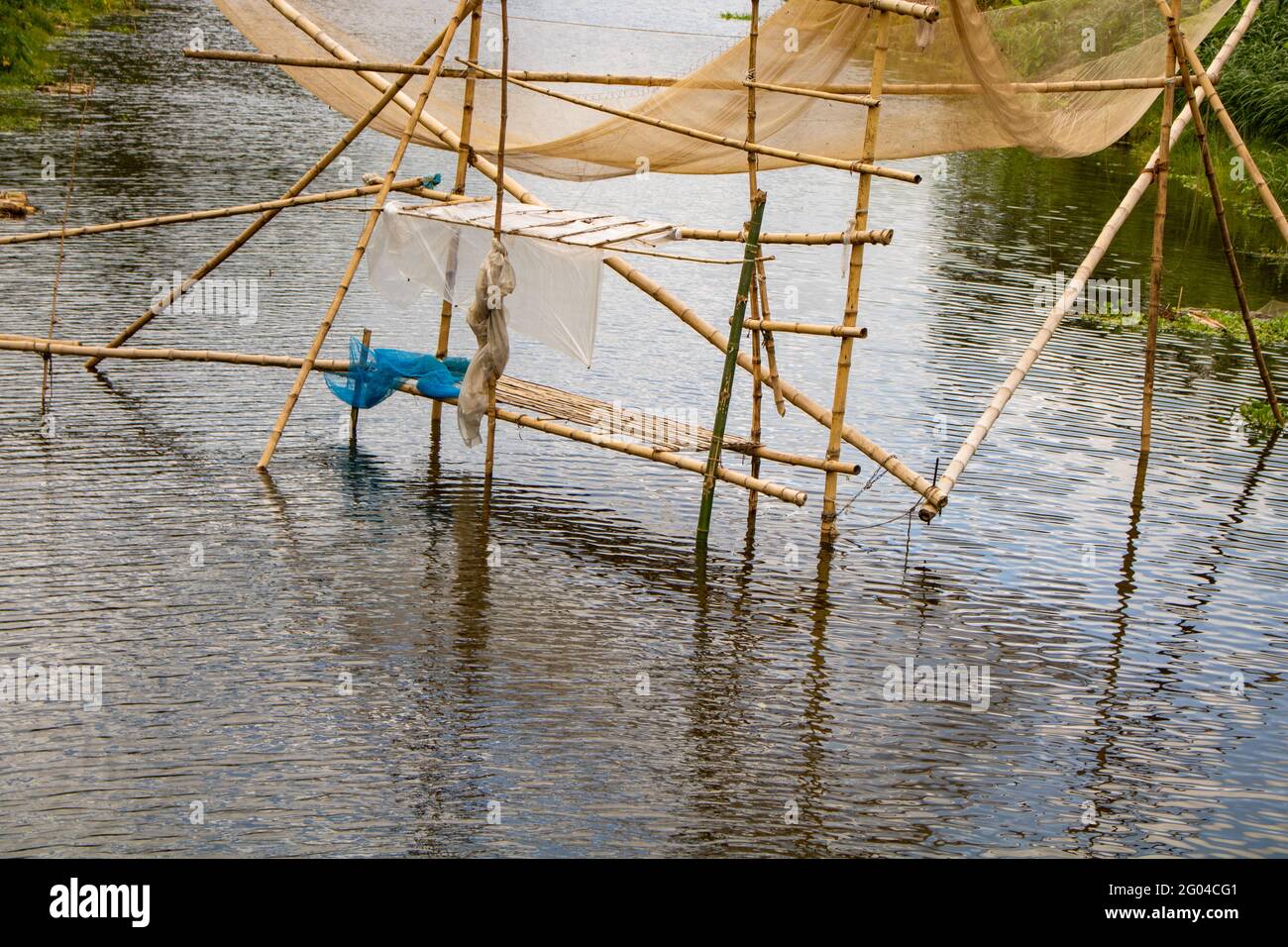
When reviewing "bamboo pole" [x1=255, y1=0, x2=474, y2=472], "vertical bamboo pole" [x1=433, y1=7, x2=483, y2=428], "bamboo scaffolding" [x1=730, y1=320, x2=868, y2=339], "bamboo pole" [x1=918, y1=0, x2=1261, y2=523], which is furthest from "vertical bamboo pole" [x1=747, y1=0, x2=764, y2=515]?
"vertical bamboo pole" [x1=433, y1=7, x2=483, y2=428]

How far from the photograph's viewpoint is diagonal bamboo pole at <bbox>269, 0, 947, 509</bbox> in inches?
404

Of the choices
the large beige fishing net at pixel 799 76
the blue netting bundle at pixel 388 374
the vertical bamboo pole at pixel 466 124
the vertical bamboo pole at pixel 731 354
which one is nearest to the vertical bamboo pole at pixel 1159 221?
the large beige fishing net at pixel 799 76

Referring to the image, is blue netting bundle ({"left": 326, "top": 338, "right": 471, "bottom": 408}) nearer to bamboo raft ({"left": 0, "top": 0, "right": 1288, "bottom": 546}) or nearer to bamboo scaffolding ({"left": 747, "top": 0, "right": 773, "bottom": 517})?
bamboo raft ({"left": 0, "top": 0, "right": 1288, "bottom": 546})

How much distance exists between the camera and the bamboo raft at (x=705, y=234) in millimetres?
9828

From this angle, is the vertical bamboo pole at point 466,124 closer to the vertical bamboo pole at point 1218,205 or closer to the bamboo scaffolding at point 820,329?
the bamboo scaffolding at point 820,329

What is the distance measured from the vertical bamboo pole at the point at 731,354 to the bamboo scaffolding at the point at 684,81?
3.40 ft

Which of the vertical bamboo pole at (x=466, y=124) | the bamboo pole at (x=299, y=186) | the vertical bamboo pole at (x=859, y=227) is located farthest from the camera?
the vertical bamboo pole at (x=466, y=124)

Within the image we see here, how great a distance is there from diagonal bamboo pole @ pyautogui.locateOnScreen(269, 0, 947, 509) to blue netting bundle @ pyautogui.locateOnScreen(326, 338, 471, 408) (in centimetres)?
155

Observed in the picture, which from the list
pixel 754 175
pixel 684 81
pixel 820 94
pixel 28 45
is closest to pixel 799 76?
pixel 820 94

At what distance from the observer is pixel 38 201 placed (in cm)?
1753

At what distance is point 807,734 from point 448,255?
489cm

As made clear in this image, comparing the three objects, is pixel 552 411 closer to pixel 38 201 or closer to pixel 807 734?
pixel 807 734
